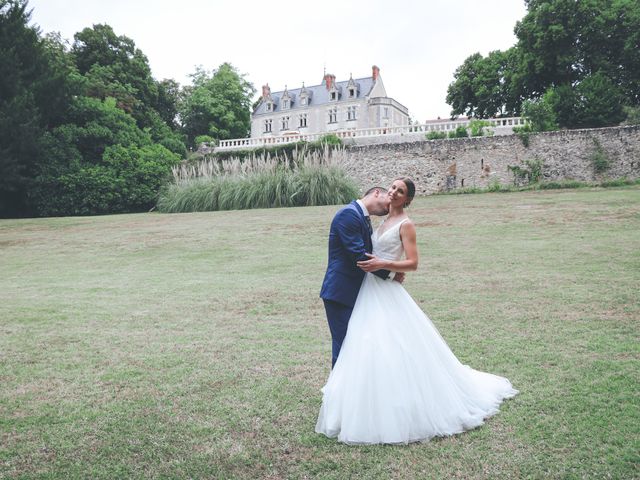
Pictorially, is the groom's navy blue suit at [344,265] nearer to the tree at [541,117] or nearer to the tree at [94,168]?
the tree at [94,168]

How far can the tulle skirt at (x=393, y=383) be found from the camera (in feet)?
9.93

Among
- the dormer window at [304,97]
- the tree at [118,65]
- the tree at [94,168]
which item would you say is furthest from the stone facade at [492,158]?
the dormer window at [304,97]

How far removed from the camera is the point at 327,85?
5553cm

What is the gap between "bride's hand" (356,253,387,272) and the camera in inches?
123

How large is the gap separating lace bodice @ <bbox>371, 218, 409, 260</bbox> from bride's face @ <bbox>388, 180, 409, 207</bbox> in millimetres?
128

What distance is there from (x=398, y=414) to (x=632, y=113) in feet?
89.5

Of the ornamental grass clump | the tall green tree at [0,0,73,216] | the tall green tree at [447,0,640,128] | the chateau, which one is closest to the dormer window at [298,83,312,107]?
the chateau

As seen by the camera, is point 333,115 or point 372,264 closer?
point 372,264

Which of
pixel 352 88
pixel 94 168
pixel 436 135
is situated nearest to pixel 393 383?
pixel 94 168

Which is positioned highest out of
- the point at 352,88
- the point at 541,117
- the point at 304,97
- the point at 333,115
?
the point at 352,88

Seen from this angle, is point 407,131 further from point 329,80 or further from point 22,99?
point 329,80

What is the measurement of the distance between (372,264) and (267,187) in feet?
49.4

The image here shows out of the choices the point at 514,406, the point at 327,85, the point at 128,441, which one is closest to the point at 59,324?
the point at 128,441

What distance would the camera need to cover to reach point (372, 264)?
3135 millimetres
